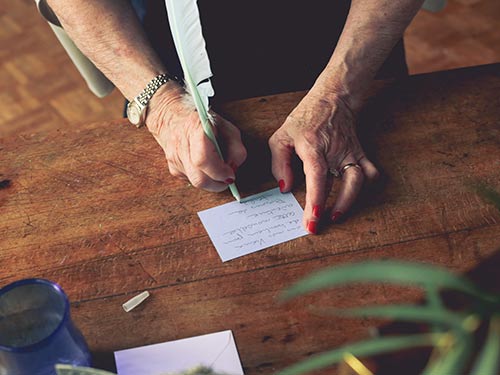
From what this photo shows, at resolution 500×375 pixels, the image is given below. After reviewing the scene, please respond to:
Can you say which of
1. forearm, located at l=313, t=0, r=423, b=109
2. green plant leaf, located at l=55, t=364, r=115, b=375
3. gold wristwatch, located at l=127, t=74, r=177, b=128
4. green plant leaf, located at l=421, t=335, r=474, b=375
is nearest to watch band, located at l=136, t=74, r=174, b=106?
gold wristwatch, located at l=127, t=74, r=177, b=128

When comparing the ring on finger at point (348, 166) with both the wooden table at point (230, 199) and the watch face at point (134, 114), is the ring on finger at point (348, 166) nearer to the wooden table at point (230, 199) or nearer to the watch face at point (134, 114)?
the wooden table at point (230, 199)

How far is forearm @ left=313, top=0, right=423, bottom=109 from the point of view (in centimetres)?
141

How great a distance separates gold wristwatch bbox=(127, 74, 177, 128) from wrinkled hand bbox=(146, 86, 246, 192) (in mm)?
12

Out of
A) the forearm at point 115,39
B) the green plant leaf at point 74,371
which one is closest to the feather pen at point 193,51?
the forearm at point 115,39

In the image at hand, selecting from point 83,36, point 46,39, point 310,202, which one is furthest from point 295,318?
point 46,39

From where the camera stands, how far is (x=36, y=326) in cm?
91

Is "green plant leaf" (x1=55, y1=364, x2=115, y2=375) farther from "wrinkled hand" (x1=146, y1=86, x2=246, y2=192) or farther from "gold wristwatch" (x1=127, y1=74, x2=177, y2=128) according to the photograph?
"gold wristwatch" (x1=127, y1=74, x2=177, y2=128)

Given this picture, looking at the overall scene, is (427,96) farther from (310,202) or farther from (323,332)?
(323,332)

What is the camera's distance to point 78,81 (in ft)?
9.92

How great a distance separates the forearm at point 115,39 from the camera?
1.45m

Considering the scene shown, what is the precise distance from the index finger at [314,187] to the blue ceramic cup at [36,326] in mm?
427

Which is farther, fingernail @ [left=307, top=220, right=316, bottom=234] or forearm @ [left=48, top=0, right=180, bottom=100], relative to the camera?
forearm @ [left=48, top=0, right=180, bottom=100]

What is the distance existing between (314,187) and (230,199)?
15cm

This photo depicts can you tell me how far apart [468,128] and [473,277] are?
0.61 meters
